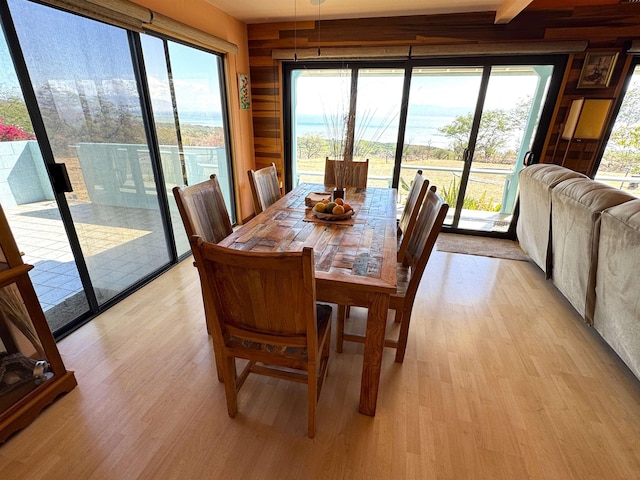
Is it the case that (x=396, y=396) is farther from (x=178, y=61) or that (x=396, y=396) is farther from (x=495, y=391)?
(x=178, y=61)

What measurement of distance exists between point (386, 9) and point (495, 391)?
11.4ft

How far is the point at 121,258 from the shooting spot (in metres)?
2.34

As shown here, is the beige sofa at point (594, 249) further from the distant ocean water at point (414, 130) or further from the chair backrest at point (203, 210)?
the chair backrest at point (203, 210)

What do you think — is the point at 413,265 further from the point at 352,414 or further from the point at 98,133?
the point at 98,133

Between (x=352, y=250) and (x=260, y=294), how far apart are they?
57 cm

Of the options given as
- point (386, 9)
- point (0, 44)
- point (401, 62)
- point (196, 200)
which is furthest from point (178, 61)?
point (401, 62)

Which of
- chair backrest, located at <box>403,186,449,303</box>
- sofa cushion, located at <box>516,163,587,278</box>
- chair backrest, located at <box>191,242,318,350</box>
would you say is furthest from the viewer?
sofa cushion, located at <box>516,163,587,278</box>

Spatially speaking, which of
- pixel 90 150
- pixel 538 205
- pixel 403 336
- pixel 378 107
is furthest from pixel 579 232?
pixel 90 150

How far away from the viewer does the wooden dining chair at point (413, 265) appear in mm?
1401

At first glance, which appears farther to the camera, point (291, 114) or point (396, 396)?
point (291, 114)

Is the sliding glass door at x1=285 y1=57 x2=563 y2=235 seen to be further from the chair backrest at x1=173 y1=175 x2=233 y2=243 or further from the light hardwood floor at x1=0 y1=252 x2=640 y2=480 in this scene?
the light hardwood floor at x1=0 y1=252 x2=640 y2=480

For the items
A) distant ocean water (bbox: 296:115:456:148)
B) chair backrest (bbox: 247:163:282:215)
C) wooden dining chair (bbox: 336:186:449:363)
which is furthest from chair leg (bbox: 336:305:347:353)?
distant ocean water (bbox: 296:115:456:148)

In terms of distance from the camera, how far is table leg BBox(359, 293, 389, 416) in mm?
1220

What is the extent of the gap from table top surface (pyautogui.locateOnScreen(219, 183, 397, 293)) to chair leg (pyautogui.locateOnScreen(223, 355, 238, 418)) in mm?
519
